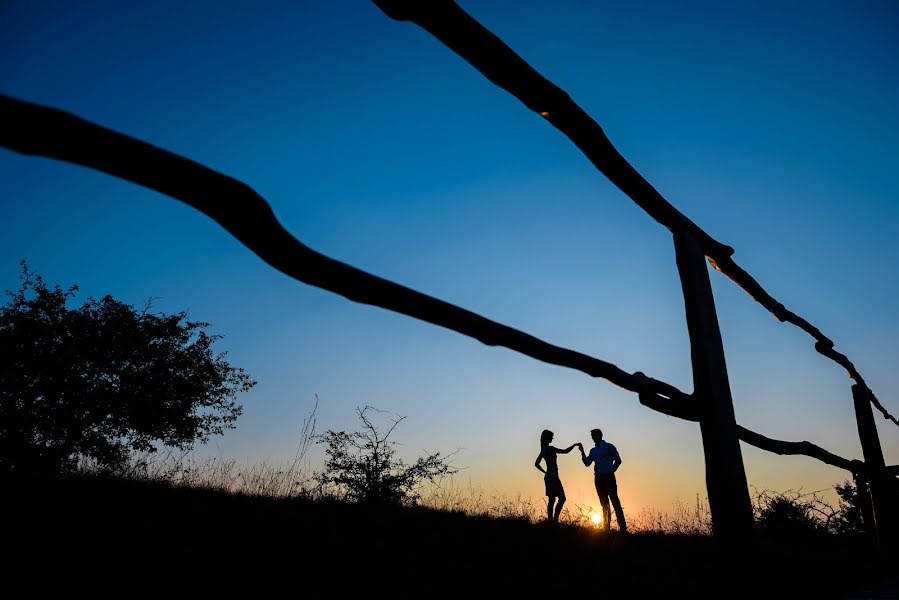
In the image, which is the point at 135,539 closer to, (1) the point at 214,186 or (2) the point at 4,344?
(1) the point at 214,186

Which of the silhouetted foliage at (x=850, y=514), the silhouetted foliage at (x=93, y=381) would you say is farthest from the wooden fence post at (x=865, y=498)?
the silhouetted foliage at (x=93, y=381)

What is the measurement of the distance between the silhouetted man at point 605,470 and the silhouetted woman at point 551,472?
0.70 meters

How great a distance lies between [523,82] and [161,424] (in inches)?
780

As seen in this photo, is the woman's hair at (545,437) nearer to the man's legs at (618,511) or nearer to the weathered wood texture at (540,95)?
the man's legs at (618,511)

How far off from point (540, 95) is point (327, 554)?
2.86m

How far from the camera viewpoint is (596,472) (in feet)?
27.1

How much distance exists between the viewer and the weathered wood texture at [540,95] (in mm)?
1131

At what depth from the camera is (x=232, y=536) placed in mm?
2971

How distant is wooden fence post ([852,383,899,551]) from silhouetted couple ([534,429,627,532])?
3948 mm

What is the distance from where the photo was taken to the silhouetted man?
8031mm

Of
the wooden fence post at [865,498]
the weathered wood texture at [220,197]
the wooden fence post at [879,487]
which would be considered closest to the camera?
the weathered wood texture at [220,197]

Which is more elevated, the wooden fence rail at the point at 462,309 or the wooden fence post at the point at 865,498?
the wooden fence rail at the point at 462,309

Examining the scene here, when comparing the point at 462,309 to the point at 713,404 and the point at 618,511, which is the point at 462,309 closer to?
the point at 713,404

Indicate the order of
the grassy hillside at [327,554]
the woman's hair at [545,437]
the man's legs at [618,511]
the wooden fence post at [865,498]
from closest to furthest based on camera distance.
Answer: the grassy hillside at [327,554]
the wooden fence post at [865,498]
the man's legs at [618,511]
the woman's hair at [545,437]
